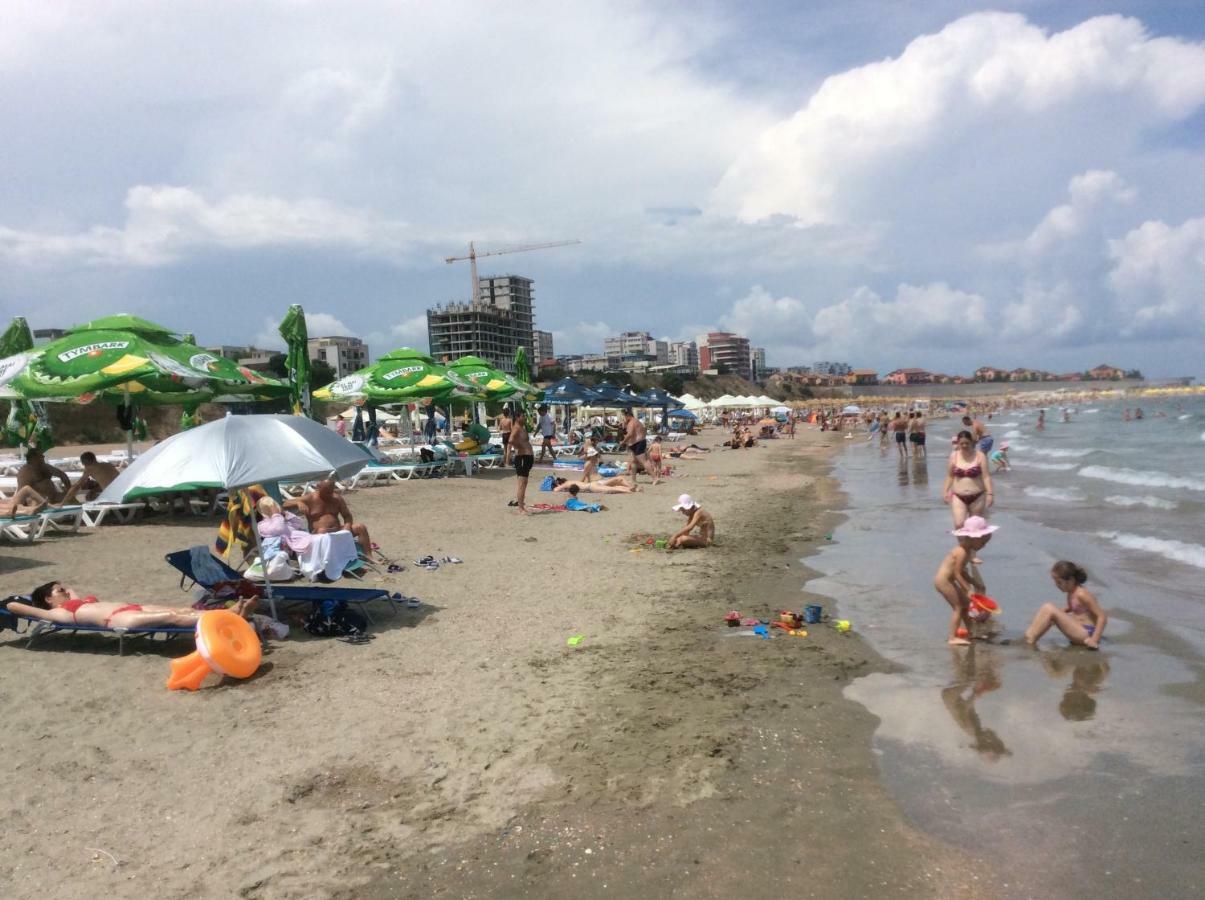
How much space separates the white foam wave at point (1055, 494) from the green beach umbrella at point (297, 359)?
1386cm

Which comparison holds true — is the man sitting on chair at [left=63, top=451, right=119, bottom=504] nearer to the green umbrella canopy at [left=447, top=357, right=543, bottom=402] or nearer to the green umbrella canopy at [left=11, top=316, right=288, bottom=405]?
the green umbrella canopy at [left=11, top=316, right=288, bottom=405]

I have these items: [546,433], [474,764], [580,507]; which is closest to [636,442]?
[580,507]

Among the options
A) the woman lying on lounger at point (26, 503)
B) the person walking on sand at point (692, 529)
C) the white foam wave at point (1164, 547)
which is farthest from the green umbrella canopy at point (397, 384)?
the white foam wave at point (1164, 547)

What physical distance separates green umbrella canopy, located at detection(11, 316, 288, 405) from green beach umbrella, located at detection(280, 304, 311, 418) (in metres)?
1.37

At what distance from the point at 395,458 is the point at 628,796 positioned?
49.8ft

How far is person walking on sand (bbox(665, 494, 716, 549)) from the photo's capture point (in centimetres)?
980

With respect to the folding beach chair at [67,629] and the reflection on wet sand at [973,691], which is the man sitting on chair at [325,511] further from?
the reflection on wet sand at [973,691]

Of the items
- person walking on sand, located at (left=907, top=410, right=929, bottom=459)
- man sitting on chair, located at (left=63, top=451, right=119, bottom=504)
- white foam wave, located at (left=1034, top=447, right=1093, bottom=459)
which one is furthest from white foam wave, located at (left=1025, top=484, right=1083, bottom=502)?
man sitting on chair, located at (left=63, top=451, right=119, bottom=504)

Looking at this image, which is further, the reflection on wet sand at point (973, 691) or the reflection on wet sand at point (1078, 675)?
the reflection on wet sand at point (1078, 675)

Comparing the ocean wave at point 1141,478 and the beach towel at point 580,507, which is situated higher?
the beach towel at point 580,507

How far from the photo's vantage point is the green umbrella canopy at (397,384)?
610 inches

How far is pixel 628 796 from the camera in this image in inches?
146

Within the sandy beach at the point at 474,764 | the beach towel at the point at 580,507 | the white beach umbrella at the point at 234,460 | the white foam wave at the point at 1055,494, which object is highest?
the white beach umbrella at the point at 234,460

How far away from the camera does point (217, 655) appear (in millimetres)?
5059
